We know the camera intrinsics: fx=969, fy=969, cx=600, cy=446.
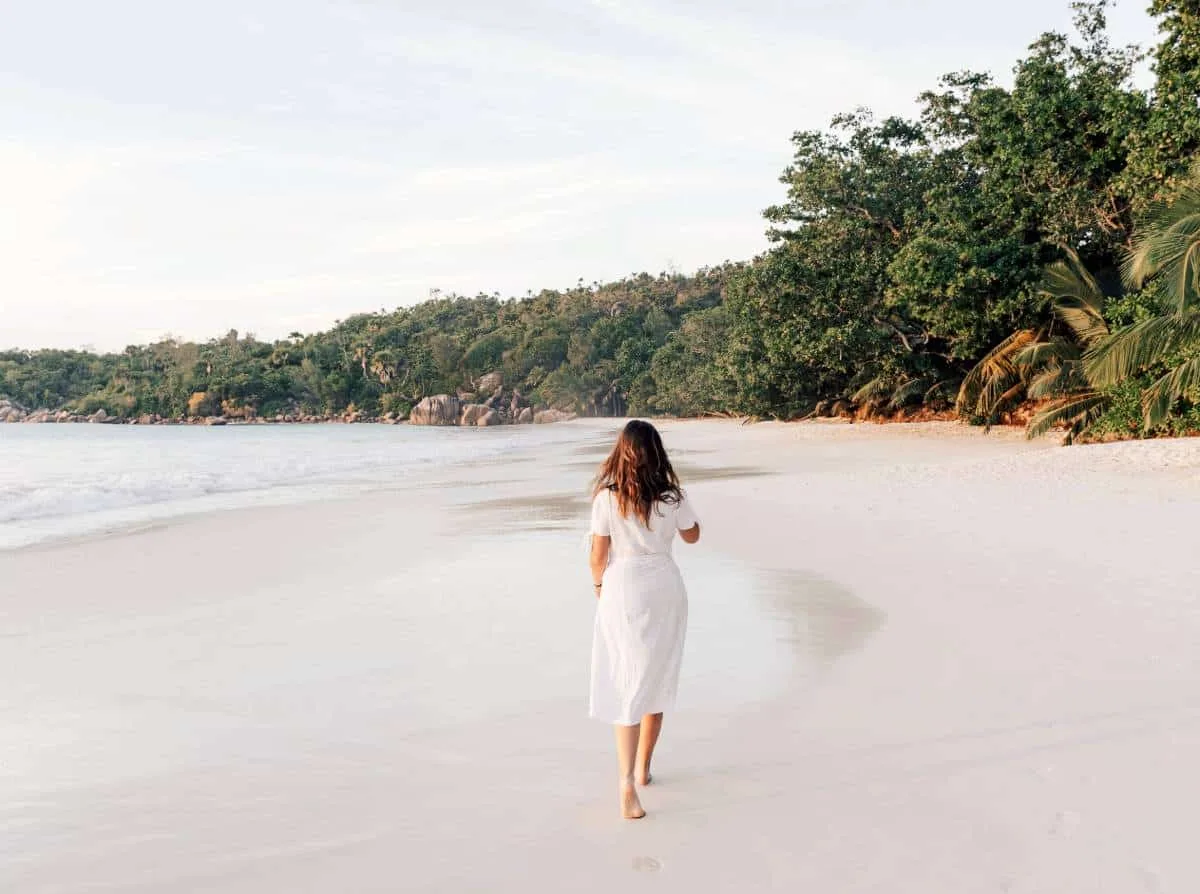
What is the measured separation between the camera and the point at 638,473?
12.6 ft

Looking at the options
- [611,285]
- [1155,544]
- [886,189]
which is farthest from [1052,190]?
[611,285]

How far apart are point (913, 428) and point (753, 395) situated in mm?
14382

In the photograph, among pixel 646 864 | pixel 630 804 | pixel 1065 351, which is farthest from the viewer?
pixel 1065 351

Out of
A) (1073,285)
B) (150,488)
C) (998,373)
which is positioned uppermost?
(1073,285)

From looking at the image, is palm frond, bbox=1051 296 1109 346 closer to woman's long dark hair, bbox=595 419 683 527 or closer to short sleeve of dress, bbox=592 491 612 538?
woman's long dark hair, bbox=595 419 683 527

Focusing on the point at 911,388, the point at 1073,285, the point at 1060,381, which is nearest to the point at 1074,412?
the point at 1060,381

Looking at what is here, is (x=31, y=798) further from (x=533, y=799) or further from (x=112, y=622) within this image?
(x=112, y=622)

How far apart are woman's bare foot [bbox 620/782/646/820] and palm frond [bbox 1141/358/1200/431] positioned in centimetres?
1540

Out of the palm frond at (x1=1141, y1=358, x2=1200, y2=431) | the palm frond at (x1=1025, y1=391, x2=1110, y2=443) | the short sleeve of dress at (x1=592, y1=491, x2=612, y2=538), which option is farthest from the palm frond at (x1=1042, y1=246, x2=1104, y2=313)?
the short sleeve of dress at (x1=592, y1=491, x2=612, y2=538)

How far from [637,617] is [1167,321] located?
15.7 metres

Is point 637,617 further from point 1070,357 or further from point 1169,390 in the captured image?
point 1070,357

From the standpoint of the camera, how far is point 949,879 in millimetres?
3109

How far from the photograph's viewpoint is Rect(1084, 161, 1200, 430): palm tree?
13.8 metres

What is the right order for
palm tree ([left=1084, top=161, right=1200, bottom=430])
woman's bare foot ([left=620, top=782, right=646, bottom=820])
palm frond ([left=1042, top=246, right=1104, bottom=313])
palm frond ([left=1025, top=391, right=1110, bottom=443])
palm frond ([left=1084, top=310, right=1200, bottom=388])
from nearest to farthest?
woman's bare foot ([left=620, top=782, right=646, bottom=820]) → palm tree ([left=1084, top=161, right=1200, bottom=430]) → palm frond ([left=1084, top=310, right=1200, bottom=388]) → palm frond ([left=1025, top=391, right=1110, bottom=443]) → palm frond ([left=1042, top=246, right=1104, bottom=313])
